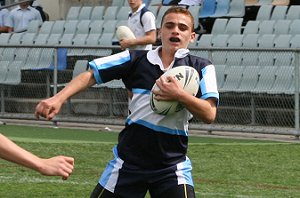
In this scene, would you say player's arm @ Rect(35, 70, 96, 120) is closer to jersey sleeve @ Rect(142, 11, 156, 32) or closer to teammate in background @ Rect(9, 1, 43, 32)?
jersey sleeve @ Rect(142, 11, 156, 32)

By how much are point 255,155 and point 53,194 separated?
420cm

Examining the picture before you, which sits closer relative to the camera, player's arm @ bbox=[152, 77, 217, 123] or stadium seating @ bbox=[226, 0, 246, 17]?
player's arm @ bbox=[152, 77, 217, 123]

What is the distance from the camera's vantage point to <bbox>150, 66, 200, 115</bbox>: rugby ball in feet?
21.9

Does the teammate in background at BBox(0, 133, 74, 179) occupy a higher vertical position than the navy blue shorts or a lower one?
higher

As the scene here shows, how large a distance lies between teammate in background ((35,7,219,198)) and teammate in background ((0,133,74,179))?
1.66 metres

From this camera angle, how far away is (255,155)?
14055mm

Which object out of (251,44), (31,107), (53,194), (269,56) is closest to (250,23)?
(251,44)

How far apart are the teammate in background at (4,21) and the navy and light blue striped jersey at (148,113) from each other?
57.6ft

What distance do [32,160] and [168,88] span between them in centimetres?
179

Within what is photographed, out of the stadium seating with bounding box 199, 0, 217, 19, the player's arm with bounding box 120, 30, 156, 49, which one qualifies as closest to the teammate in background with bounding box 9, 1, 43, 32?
the stadium seating with bounding box 199, 0, 217, 19

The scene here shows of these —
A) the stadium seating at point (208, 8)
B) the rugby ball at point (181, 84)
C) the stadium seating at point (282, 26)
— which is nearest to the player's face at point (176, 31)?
the rugby ball at point (181, 84)

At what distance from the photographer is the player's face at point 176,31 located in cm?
694

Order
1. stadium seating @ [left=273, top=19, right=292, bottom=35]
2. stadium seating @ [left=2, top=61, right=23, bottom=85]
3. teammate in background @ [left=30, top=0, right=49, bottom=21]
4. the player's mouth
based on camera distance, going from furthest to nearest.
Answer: teammate in background @ [left=30, top=0, right=49, bottom=21] → stadium seating @ [left=2, top=61, right=23, bottom=85] → stadium seating @ [left=273, top=19, right=292, bottom=35] → the player's mouth

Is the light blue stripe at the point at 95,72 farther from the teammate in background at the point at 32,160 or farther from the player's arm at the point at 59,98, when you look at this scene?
the teammate in background at the point at 32,160
